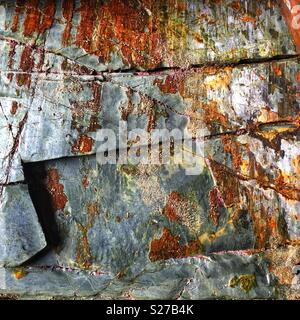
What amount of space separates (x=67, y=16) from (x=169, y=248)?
153cm

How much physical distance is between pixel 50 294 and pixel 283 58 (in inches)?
77.3

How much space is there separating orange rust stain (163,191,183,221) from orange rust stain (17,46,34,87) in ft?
3.54

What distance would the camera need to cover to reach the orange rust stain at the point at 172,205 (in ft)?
10.3

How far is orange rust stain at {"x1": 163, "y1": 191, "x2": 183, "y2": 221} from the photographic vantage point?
3131 millimetres

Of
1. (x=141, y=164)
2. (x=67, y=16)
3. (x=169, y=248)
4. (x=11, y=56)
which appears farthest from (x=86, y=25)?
(x=169, y=248)

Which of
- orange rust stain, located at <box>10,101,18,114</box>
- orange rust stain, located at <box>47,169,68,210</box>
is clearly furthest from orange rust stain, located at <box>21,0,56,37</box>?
orange rust stain, located at <box>47,169,68,210</box>

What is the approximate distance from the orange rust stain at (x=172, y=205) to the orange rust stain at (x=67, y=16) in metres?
1.12

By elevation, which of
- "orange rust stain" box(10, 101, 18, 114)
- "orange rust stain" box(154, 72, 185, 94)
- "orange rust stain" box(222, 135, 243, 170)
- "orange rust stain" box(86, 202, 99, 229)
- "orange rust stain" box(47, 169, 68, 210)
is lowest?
"orange rust stain" box(86, 202, 99, 229)

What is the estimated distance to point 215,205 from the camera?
3.12 meters

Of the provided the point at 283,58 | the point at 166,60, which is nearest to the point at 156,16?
the point at 166,60

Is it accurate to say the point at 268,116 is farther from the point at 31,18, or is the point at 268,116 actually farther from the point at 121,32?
the point at 31,18

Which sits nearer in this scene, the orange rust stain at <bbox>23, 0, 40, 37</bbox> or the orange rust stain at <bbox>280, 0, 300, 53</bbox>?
the orange rust stain at <bbox>280, 0, 300, 53</bbox>

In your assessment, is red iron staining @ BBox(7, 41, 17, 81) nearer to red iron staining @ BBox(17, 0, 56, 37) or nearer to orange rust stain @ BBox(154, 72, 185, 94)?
red iron staining @ BBox(17, 0, 56, 37)

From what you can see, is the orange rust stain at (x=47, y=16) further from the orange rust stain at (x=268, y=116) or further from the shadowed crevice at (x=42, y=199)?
the orange rust stain at (x=268, y=116)
